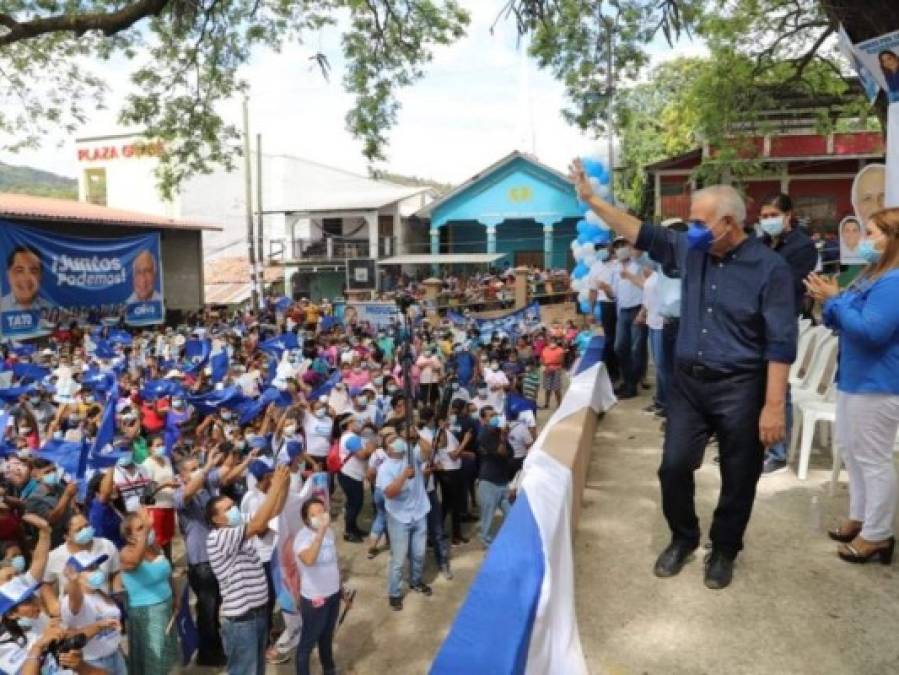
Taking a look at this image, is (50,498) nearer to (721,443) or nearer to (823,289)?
(721,443)

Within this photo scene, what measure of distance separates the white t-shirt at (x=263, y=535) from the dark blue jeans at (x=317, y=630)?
0.52 m

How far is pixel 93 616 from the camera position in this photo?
15.2 feet

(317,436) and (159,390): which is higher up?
(159,390)

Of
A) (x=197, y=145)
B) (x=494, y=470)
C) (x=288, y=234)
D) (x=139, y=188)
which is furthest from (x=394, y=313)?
(x=139, y=188)

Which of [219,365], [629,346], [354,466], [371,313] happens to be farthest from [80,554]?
[371,313]

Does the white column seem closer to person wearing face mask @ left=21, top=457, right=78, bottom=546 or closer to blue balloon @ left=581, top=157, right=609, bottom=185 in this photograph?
blue balloon @ left=581, top=157, right=609, bottom=185

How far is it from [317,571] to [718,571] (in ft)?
10.3

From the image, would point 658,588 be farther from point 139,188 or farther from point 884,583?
point 139,188

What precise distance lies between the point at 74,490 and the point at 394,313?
542 inches

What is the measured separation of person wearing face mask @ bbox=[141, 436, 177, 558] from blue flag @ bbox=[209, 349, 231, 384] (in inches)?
198

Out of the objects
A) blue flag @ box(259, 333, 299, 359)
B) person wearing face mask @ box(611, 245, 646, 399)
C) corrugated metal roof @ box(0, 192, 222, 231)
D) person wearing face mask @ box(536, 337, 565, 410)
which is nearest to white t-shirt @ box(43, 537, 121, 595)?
person wearing face mask @ box(611, 245, 646, 399)

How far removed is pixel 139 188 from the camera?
38969 mm

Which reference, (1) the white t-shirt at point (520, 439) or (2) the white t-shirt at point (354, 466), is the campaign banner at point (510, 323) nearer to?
(1) the white t-shirt at point (520, 439)

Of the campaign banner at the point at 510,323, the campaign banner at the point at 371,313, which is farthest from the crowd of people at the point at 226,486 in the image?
the campaign banner at the point at 371,313
